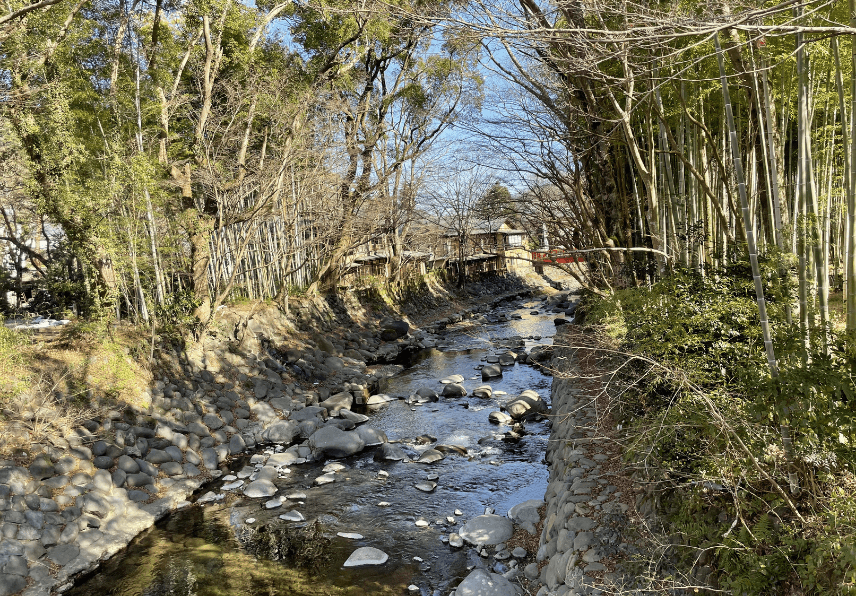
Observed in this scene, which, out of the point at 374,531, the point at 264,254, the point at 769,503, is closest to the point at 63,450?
the point at 374,531

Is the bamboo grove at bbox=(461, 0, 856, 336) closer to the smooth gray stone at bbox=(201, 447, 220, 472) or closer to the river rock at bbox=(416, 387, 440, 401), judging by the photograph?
the river rock at bbox=(416, 387, 440, 401)

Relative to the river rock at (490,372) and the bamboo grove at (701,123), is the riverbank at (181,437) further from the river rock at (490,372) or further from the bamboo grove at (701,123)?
the bamboo grove at (701,123)

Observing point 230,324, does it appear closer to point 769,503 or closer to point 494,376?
point 494,376

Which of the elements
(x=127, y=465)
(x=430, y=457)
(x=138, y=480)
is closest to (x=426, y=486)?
(x=430, y=457)

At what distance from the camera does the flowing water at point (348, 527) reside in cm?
487

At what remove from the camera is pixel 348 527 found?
19.1 ft

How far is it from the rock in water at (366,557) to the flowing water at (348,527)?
7 cm

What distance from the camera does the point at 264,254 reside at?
14930 millimetres

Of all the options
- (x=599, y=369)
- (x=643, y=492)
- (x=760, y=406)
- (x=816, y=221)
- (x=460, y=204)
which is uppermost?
(x=460, y=204)

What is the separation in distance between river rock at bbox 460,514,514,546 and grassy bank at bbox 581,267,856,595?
1.87 meters

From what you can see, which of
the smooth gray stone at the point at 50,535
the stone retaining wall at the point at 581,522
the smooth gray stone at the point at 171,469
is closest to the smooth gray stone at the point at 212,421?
the smooth gray stone at the point at 171,469

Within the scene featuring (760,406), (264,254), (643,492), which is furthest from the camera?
(264,254)

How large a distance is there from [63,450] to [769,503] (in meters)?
7.17

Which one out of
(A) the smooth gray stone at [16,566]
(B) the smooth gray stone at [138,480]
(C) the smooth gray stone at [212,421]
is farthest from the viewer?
(C) the smooth gray stone at [212,421]
